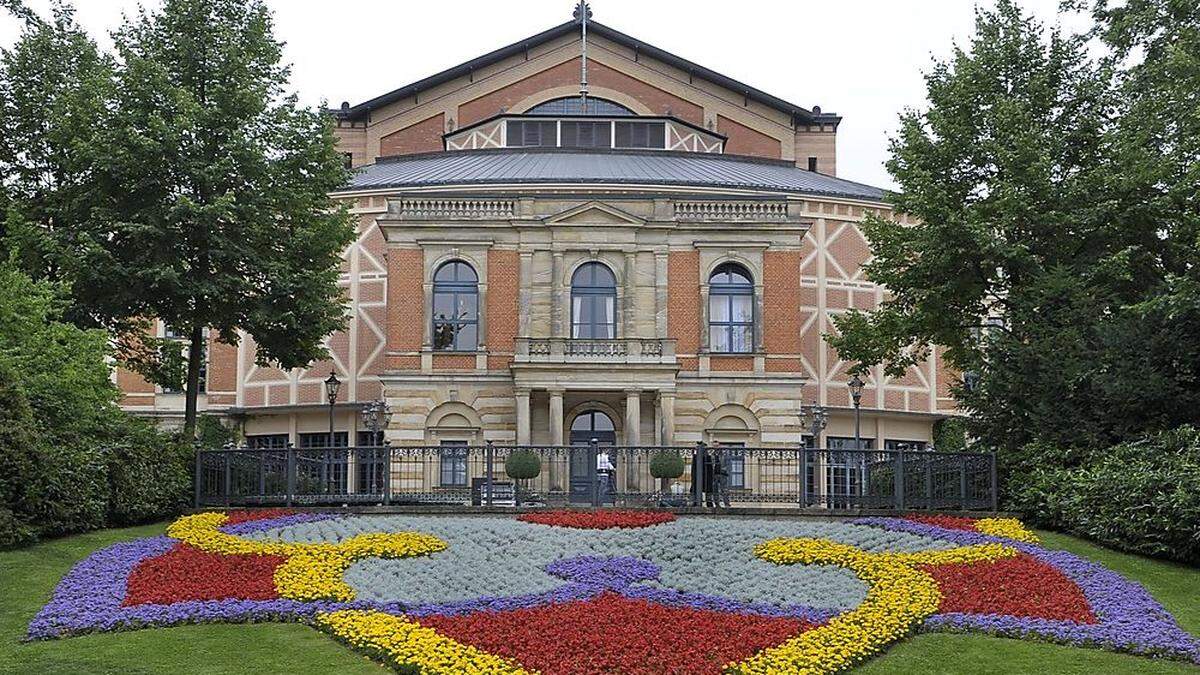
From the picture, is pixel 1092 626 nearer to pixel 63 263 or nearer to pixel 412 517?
pixel 412 517

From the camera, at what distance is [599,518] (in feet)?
85.6

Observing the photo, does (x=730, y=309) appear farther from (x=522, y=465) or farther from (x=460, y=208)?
(x=522, y=465)

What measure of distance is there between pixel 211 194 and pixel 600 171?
2562 cm

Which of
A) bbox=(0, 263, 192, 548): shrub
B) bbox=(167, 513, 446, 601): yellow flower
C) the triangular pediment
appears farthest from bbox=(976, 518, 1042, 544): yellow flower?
the triangular pediment

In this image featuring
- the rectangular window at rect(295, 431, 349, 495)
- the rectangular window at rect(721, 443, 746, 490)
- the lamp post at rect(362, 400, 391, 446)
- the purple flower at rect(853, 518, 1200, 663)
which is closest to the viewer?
the purple flower at rect(853, 518, 1200, 663)

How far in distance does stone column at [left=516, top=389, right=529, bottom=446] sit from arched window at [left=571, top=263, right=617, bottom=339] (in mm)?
2719

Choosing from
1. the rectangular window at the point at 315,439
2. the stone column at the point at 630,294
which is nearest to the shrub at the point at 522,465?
the stone column at the point at 630,294

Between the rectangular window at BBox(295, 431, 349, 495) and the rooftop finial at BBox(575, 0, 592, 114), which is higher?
the rooftop finial at BBox(575, 0, 592, 114)

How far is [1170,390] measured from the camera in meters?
26.2

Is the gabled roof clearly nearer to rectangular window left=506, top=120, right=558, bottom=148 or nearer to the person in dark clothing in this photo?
rectangular window left=506, top=120, right=558, bottom=148

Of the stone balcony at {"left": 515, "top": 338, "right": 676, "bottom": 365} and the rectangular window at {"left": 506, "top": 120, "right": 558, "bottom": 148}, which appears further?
the rectangular window at {"left": 506, "top": 120, "right": 558, "bottom": 148}

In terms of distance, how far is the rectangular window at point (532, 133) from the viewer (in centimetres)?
6188

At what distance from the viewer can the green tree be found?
27203mm

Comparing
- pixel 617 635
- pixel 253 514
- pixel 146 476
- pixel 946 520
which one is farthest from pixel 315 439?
pixel 617 635
